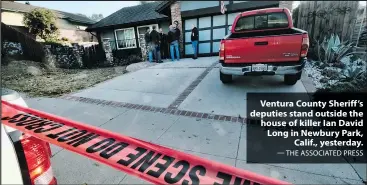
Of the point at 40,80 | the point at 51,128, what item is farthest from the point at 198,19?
the point at 51,128

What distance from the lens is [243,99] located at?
504 centimetres

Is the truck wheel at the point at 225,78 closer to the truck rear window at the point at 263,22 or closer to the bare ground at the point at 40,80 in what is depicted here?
the truck rear window at the point at 263,22

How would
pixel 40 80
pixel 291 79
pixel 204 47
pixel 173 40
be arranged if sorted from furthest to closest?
pixel 204 47 < pixel 173 40 < pixel 40 80 < pixel 291 79

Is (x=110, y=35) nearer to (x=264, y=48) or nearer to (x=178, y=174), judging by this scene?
(x=264, y=48)

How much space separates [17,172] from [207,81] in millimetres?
6089

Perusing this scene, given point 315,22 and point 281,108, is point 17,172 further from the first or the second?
point 315,22

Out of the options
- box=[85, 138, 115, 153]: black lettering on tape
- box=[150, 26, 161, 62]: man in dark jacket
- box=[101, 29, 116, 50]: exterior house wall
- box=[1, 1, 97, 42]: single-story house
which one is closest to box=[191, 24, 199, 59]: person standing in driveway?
box=[150, 26, 161, 62]: man in dark jacket

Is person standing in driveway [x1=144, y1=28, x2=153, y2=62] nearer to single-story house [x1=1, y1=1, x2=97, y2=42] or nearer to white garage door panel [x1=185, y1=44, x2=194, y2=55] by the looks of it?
white garage door panel [x1=185, y1=44, x2=194, y2=55]

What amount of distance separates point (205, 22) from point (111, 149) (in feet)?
37.3

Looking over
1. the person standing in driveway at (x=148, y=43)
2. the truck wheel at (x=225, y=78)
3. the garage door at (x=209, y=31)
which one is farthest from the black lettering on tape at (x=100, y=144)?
the garage door at (x=209, y=31)

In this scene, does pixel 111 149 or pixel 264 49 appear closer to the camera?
pixel 111 149

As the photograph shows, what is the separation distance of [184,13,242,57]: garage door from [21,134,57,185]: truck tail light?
36.2ft

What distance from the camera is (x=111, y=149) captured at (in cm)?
127

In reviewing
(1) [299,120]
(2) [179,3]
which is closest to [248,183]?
(1) [299,120]
